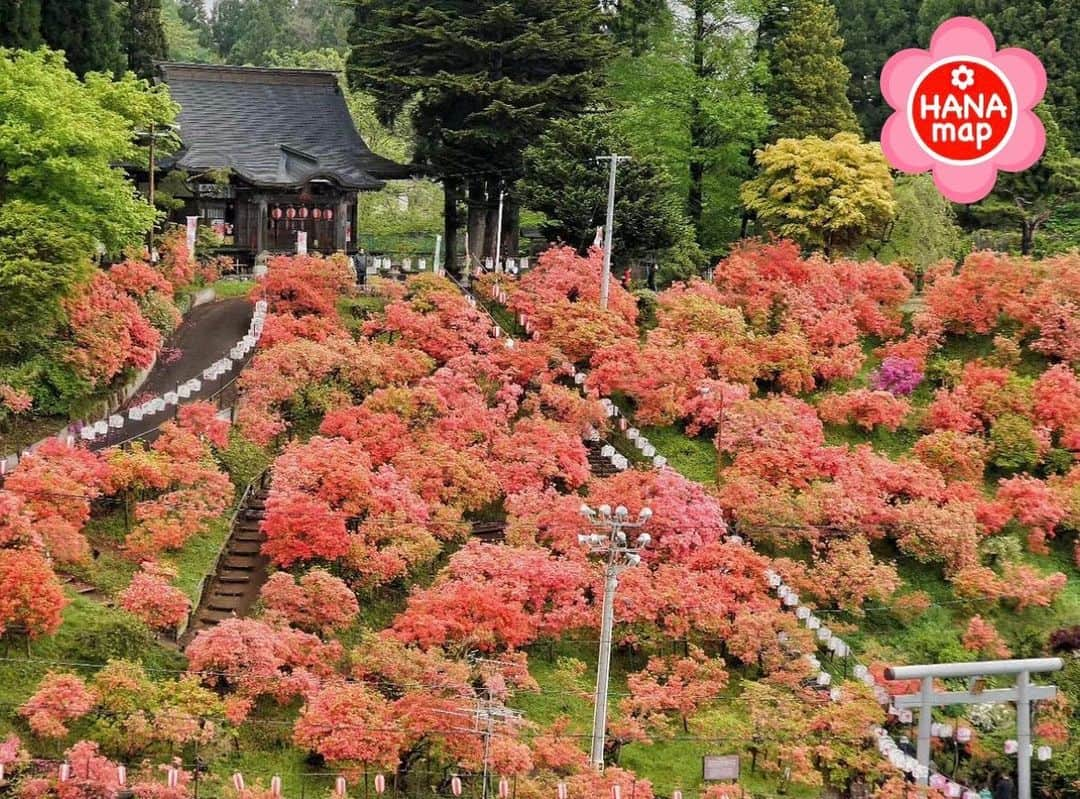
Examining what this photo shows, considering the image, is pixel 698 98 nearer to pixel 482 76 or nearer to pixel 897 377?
pixel 482 76

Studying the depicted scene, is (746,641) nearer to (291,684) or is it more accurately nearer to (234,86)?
(291,684)

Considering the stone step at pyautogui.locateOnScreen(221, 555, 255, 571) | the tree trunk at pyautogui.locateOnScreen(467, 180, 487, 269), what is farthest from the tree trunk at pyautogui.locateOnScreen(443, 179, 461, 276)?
the stone step at pyautogui.locateOnScreen(221, 555, 255, 571)

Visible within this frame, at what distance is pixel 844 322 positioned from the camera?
4741cm

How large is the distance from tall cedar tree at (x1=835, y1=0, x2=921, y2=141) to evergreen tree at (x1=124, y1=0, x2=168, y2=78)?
2685cm

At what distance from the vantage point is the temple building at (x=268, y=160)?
174 feet

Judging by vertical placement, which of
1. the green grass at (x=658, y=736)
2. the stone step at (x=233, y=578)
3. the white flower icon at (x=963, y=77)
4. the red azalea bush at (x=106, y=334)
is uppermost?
the white flower icon at (x=963, y=77)

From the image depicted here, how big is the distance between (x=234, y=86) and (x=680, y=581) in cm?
2924

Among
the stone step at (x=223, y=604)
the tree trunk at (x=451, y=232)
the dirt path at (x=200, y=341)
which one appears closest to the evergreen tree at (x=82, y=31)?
the dirt path at (x=200, y=341)

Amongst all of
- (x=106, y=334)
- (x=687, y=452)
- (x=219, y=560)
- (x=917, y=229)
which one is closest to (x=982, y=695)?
(x=687, y=452)

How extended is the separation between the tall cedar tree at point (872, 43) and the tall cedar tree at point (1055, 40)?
18.6 ft

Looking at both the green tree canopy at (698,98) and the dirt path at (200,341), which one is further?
the green tree canopy at (698,98)

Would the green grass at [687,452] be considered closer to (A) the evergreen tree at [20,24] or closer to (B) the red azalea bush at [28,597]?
(B) the red azalea bush at [28,597]

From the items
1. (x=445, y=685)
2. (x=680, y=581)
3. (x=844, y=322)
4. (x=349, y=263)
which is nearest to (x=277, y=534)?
(x=445, y=685)

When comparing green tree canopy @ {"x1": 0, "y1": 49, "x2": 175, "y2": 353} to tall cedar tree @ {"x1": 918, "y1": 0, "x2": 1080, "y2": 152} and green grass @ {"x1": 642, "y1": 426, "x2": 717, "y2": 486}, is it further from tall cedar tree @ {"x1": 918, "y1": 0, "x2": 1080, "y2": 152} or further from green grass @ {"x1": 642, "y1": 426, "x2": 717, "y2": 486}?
tall cedar tree @ {"x1": 918, "y1": 0, "x2": 1080, "y2": 152}
